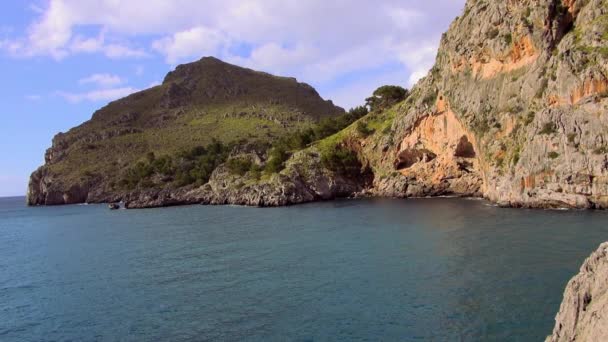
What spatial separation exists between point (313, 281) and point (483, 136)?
192 ft

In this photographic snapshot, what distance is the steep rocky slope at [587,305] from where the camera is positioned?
13461mm

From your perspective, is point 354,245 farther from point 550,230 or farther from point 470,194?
point 470,194

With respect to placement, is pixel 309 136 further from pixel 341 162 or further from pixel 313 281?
pixel 313 281

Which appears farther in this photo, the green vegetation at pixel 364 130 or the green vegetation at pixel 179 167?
the green vegetation at pixel 179 167

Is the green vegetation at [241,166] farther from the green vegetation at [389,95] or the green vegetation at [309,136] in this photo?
the green vegetation at [389,95]

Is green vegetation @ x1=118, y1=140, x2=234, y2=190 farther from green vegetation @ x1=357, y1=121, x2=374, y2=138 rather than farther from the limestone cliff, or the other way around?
the limestone cliff

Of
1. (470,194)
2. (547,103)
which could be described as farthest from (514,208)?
(470,194)

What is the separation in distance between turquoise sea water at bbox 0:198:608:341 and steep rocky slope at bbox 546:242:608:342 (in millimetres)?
8561

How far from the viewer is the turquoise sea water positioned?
26344mm

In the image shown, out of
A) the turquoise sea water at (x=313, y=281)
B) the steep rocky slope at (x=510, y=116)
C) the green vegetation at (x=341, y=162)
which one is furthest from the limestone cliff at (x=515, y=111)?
the turquoise sea water at (x=313, y=281)

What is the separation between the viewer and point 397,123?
111812 millimetres

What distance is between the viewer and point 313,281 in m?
35.3

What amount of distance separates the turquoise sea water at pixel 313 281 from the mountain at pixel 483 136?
8.63m

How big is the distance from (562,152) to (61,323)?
198ft
